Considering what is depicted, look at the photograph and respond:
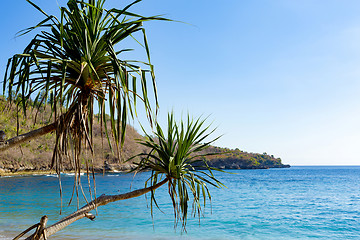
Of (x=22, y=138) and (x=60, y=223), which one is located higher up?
(x=22, y=138)

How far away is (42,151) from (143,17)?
5762 cm

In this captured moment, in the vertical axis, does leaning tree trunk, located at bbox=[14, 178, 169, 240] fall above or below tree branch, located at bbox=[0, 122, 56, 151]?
below

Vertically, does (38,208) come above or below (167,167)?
below

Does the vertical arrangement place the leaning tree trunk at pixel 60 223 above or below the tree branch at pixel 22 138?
below

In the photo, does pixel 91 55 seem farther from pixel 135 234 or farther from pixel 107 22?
pixel 135 234

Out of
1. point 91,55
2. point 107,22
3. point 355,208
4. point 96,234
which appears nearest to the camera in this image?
point 91,55

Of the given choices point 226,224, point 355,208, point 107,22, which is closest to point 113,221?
point 226,224

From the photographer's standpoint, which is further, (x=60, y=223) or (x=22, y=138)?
(x=60, y=223)

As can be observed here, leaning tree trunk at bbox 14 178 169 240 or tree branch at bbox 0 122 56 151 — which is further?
leaning tree trunk at bbox 14 178 169 240

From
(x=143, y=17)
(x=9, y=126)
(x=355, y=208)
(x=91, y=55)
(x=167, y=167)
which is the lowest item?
(x=355, y=208)

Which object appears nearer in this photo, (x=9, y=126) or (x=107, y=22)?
(x=107, y=22)

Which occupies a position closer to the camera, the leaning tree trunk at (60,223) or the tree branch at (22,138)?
the tree branch at (22,138)

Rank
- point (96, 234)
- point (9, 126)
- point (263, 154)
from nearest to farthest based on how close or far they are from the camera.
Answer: point (96, 234), point (9, 126), point (263, 154)

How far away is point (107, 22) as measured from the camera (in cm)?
275
